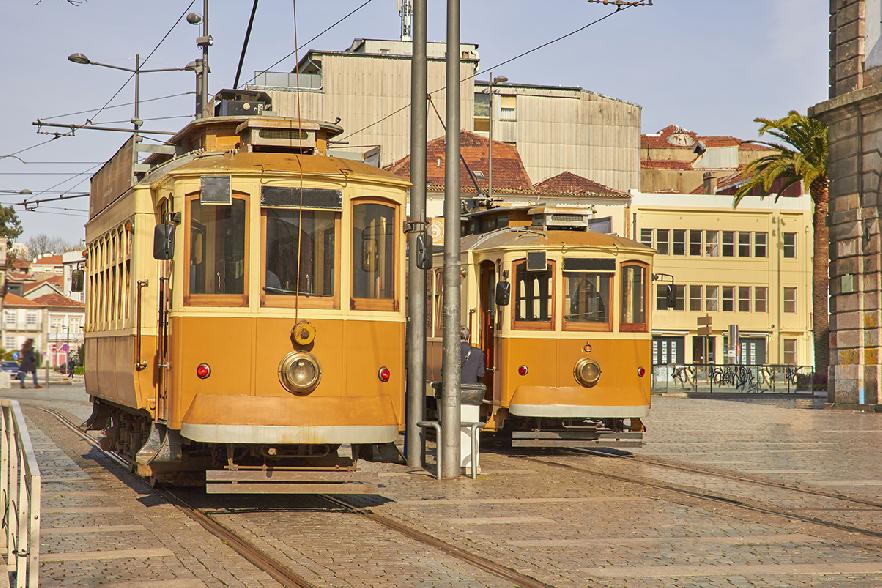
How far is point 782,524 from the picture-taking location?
11.8 m

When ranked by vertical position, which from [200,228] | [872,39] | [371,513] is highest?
[872,39]

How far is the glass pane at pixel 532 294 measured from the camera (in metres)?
19.2

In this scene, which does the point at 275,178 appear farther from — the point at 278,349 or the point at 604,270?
the point at 604,270

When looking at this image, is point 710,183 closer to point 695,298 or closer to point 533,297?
point 695,298

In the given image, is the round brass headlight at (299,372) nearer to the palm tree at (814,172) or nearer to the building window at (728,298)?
the palm tree at (814,172)

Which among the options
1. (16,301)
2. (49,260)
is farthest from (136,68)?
(49,260)

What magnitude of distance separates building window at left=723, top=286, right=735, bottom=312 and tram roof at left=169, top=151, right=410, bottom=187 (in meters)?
60.7

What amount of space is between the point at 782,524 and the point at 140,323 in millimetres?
6123

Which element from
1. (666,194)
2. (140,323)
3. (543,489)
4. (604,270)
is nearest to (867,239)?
(604,270)

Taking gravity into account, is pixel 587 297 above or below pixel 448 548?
above

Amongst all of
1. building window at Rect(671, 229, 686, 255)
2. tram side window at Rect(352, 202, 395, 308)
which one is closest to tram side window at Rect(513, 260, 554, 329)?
tram side window at Rect(352, 202, 395, 308)

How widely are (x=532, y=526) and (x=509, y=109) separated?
65764 mm

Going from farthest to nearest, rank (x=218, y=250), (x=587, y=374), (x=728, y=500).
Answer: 1. (x=587, y=374)
2. (x=728, y=500)
3. (x=218, y=250)

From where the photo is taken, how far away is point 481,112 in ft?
250
